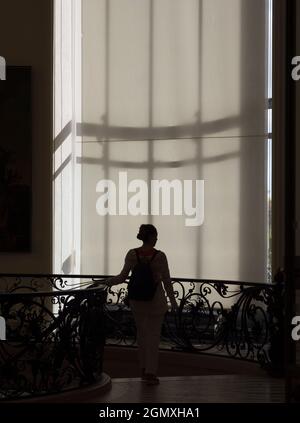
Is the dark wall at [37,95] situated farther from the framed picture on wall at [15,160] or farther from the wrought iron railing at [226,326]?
the wrought iron railing at [226,326]

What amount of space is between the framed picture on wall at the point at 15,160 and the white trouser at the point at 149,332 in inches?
281

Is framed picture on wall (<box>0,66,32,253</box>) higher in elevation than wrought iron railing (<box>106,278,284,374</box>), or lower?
higher

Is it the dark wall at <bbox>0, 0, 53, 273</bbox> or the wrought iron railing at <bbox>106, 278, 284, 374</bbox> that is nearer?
the wrought iron railing at <bbox>106, 278, 284, 374</bbox>

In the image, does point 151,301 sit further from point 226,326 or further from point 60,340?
point 226,326

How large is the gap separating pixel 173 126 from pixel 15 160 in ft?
10.6

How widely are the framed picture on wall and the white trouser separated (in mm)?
7134

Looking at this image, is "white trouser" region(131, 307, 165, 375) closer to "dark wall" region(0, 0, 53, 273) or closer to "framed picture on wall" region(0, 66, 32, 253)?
"dark wall" region(0, 0, 53, 273)

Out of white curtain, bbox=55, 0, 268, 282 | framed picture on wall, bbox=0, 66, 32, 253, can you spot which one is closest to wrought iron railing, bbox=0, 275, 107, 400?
white curtain, bbox=55, 0, 268, 282

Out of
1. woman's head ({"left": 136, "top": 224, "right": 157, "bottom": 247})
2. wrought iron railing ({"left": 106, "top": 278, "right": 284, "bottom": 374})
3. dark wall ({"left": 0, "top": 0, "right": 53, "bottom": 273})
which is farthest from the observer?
dark wall ({"left": 0, "top": 0, "right": 53, "bottom": 273})

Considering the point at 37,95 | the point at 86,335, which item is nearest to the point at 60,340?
the point at 86,335

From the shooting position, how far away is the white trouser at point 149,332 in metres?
8.27

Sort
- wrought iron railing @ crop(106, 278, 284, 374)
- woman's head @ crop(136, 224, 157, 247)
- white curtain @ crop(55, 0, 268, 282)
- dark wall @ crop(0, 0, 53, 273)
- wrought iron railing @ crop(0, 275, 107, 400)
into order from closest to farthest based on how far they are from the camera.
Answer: wrought iron railing @ crop(0, 275, 107, 400)
woman's head @ crop(136, 224, 157, 247)
wrought iron railing @ crop(106, 278, 284, 374)
white curtain @ crop(55, 0, 268, 282)
dark wall @ crop(0, 0, 53, 273)

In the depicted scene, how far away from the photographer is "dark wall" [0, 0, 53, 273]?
49.3ft

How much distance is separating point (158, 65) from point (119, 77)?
2.73ft
